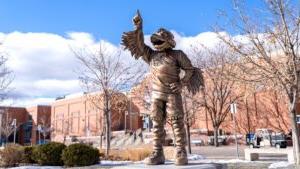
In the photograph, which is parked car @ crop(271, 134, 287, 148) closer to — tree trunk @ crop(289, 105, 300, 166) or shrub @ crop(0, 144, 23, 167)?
tree trunk @ crop(289, 105, 300, 166)

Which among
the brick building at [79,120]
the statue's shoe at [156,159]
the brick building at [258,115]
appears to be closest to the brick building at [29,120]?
the brick building at [79,120]

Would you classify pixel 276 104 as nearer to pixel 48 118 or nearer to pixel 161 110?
pixel 161 110

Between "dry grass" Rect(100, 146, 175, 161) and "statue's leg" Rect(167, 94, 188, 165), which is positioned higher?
"statue's leg" Rect(167, 94, 188, 165)

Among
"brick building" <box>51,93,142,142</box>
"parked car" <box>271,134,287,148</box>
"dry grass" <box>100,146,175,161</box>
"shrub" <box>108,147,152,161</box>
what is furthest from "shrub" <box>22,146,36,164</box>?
"brick building" <box>51,93,142,142</box>

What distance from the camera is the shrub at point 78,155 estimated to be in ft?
50.2

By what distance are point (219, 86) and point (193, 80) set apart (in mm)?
32607

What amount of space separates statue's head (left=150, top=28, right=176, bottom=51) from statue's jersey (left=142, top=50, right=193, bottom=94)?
110 millimetres

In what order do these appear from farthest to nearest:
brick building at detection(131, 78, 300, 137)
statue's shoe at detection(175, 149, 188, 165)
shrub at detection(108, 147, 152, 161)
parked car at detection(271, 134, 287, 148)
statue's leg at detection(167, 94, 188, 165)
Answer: brick building at detection(131, 78, 300, 137)
parked car at detection(271, 134, 287, 148)
shrub at detection(108, 147, 152, 161)
statue's leg at detection(167, 94, 188, 165)
statue's shoe at detection(175, 149, 188, 165)

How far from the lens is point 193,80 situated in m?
6.63

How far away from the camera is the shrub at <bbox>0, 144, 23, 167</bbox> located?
55.4 feet

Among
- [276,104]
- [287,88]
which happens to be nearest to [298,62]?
[287,88]

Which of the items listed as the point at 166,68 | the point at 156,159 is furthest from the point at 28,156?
the point at 166,68

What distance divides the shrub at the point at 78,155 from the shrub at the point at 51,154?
28.3 inches

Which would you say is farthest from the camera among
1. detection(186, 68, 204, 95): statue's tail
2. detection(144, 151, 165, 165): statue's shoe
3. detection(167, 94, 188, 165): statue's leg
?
Result: detection(186, 68, 204, 95): statue's tail
